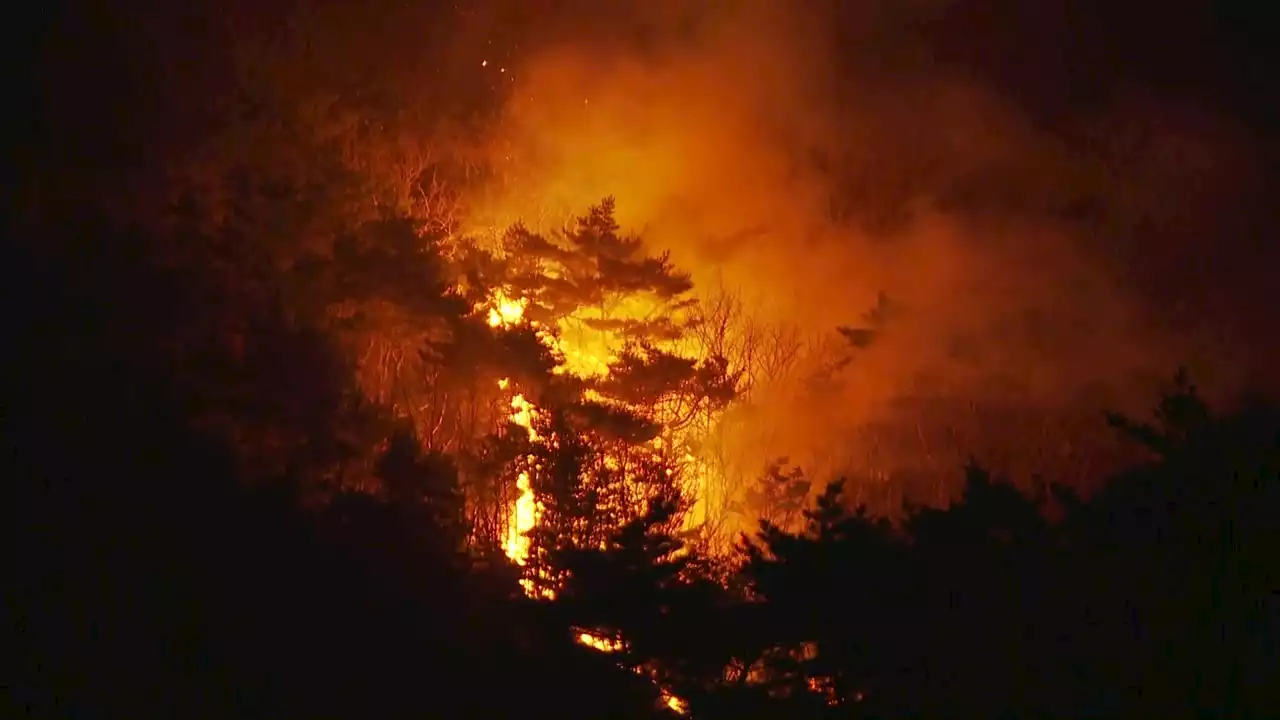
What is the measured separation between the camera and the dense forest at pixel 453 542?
6.51 meters

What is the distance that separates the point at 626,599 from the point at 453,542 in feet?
4.87

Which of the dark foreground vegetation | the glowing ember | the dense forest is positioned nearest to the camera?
the dark foreground vegetation

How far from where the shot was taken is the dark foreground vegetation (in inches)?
249

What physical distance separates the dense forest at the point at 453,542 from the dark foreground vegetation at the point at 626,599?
0.06 ft

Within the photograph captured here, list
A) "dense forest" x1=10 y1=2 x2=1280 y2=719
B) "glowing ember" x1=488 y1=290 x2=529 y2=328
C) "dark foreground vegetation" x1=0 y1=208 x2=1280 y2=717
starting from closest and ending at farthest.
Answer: "dark foreground vegetation" x1=0 y1=208 x2=1280 y2=717
"dense forest" x1=10 y1=2 x2=1280 y2=719
"glowing ember" x1=488 y1=290 x2=529 y2=328

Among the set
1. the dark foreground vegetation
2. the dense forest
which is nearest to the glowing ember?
the dense forest

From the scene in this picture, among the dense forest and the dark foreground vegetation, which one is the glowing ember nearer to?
the dense forest

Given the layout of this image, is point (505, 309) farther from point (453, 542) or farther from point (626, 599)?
point (626, 599)

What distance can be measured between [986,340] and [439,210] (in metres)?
8.05

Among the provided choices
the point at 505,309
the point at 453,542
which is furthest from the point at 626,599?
the point at 505,309

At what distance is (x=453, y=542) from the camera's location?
28.8 ft

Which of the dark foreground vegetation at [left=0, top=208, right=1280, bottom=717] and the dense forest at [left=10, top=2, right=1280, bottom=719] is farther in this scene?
the dense forest at [left=10, top=2, right=1280, bottom=719]

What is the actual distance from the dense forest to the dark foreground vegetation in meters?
0.02

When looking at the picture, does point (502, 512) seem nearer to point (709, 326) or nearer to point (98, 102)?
point (709, 326)
